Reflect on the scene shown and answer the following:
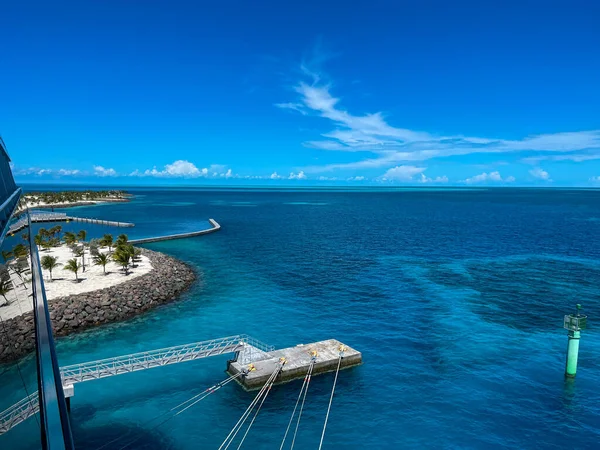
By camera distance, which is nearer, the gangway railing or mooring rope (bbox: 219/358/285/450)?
the gangway railing

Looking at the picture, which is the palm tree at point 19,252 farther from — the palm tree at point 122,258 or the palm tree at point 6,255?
the palm tree at point 122,258

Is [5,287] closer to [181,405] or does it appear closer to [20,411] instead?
[20,411]

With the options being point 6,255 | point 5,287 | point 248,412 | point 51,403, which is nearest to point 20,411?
point 5,287

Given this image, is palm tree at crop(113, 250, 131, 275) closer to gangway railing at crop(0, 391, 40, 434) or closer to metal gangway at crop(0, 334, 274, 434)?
metal gangway at crop(0, 334, 274, 434)

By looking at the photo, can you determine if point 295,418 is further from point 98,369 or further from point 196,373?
point 98,369

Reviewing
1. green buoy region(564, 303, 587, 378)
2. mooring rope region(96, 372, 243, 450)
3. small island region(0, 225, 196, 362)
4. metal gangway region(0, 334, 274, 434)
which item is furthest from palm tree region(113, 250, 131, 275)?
green buoy region(564, 303, 587, 378)

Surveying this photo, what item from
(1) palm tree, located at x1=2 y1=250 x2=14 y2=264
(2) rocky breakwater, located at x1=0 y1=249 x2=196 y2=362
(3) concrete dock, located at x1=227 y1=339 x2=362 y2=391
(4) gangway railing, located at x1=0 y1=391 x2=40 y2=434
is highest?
(1) palm tree, located at x1=2 y1=250 x2=14 y2=264
